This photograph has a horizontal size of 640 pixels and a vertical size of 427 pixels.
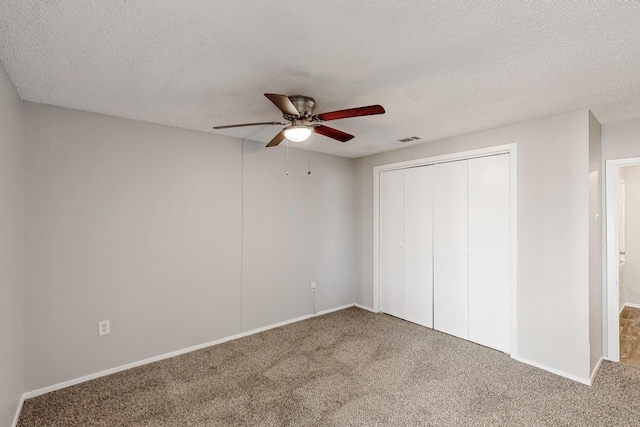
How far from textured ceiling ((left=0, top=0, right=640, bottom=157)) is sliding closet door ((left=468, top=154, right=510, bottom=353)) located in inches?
29.0

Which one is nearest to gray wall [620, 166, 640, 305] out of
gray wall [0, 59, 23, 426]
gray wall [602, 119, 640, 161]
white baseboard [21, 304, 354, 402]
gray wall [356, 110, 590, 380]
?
gray wall [602, 119, 640, 161]

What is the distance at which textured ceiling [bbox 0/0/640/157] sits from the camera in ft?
4.69

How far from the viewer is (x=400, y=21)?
150cm

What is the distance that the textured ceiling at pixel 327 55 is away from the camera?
143 centimetres

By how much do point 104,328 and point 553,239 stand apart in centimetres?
422

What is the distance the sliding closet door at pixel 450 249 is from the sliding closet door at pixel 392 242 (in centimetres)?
52

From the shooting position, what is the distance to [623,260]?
437 cm

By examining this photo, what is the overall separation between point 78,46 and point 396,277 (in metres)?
4.06

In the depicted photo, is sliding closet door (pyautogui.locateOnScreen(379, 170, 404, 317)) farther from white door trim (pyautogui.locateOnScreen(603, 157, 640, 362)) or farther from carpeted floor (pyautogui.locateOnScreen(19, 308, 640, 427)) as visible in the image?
white door trim (pyautogui.locateOnScreen(603, 157, 640, 362))

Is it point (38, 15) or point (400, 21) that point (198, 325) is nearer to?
point (38, 15)

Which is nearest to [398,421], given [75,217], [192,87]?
[192,87]

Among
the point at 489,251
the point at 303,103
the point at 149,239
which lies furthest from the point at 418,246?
the point at 149,239

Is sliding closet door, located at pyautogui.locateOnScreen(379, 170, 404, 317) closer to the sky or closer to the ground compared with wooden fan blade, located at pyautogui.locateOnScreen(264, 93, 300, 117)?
closer to the ground

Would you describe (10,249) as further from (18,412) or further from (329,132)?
(329,132)
